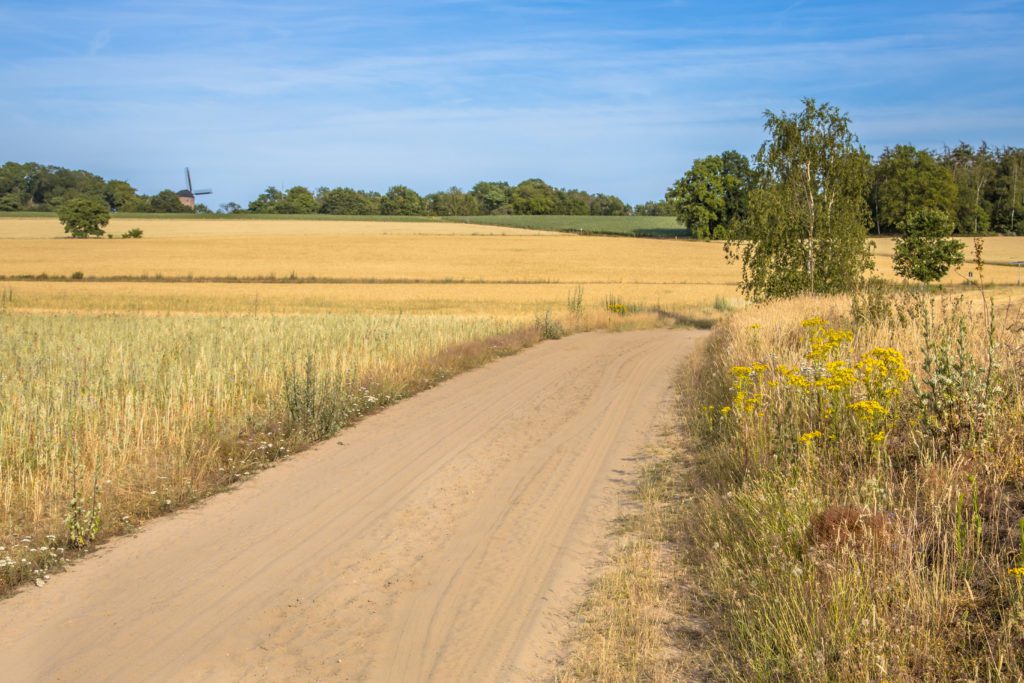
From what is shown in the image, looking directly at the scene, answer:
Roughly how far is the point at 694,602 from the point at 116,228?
107316mm

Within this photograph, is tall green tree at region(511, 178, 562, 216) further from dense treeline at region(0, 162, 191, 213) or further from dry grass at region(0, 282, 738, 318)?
dry grass at region(0, 282, 738, 318)

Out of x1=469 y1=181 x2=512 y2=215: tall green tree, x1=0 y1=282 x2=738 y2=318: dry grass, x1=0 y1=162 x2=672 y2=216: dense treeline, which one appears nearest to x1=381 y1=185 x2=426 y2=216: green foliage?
x1=0 y1=162 x2=672 y2=216: dense treeline

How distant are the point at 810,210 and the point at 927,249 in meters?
30.3

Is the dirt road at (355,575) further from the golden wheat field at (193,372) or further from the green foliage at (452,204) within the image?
the green foliage at (452,204)

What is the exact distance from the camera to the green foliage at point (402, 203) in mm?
150125

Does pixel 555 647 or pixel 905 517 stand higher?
pixel 905 517

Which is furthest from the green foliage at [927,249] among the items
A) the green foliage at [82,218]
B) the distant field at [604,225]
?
the green foliage at [82,218]

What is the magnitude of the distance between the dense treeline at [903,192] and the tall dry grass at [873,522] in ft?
299

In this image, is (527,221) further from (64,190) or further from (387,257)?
(64,190)

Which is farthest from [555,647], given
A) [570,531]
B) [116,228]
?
[116,228]

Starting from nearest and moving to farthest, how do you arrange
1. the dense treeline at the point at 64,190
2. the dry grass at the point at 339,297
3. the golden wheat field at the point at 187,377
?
the golden wheat field at the point at 187,377
the dry grass at the point at 339,297
the dense treeline at the point at 64,190

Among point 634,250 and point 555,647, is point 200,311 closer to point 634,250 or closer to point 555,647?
point 555,647

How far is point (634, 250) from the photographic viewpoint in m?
82.6

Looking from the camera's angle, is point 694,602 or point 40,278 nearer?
point 694,602
